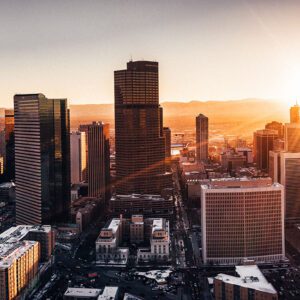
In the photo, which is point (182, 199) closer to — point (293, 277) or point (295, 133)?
point (295, 133)

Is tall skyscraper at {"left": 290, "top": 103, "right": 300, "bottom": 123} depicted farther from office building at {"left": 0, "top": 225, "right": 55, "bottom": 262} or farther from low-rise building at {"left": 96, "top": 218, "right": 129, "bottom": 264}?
office building at {"left": 0, "top": 225, "right": 55, "bottom": 262}

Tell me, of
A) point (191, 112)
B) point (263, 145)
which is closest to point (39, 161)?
point (263, 145)

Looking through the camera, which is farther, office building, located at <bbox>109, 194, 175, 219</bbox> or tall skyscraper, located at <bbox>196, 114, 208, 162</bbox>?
tall skyscraper, located at <bbox>196, 114, 208, 162</bbox>

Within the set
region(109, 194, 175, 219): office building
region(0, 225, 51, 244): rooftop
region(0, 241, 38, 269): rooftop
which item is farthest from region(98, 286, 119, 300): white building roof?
region(109, 194, 175, 219): office building

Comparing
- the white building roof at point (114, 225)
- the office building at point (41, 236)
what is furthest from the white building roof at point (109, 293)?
the white building roof at point (114, 225)

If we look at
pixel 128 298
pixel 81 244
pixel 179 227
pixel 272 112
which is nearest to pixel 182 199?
pixel 179 227

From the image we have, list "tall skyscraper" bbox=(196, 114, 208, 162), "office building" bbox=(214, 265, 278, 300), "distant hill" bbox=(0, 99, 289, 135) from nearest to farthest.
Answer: "office building" bbox=(214, 265, 278, 300)
"tall skyscraper" bbox=(196, 114, 208, 162)
"distant hill" bbox=(0, 99, 289, 135)
